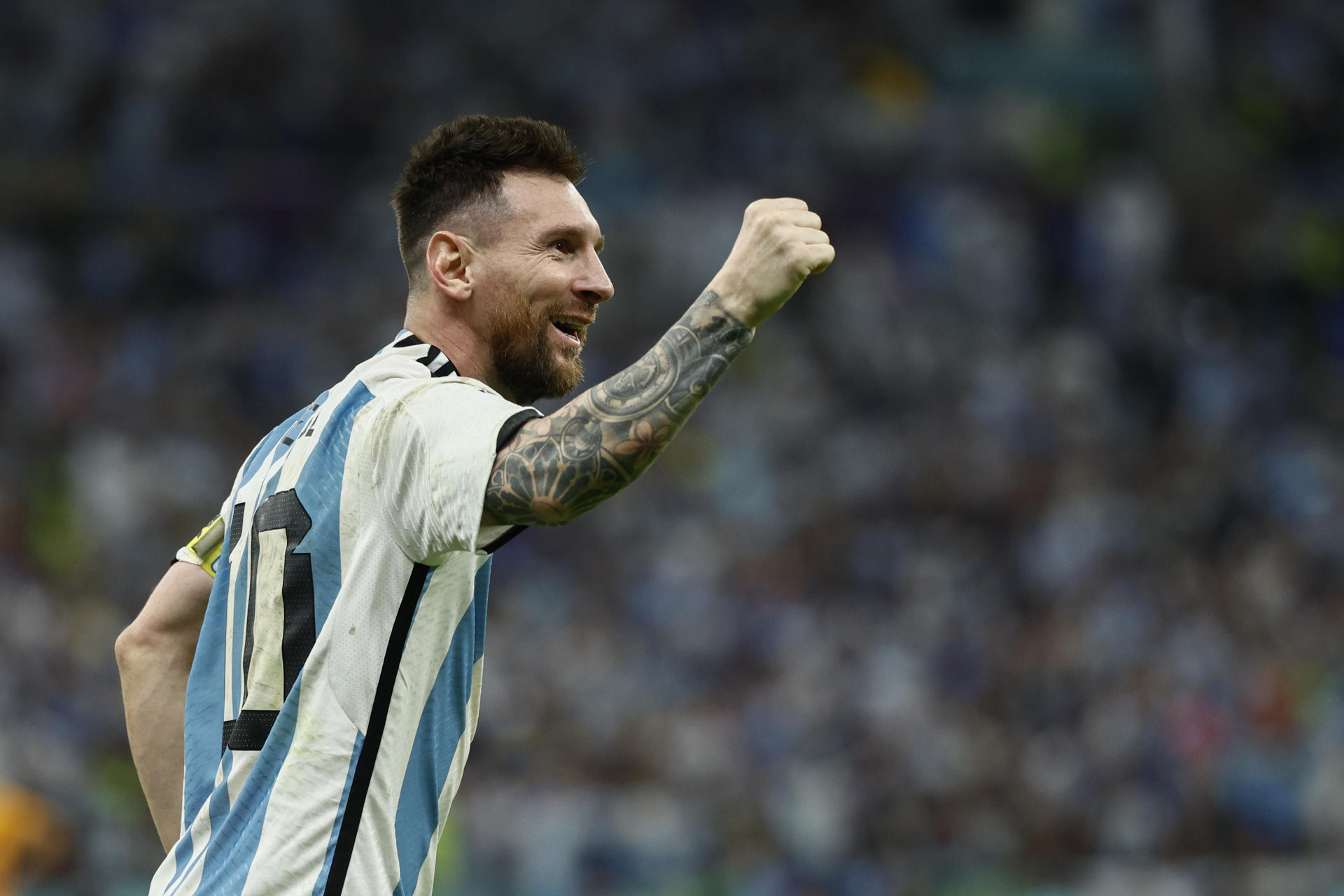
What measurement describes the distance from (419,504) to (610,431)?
0.33 m

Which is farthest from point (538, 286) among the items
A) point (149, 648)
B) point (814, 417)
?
point (814, 417)

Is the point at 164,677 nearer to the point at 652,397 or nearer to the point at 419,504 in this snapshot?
the point at 419,504

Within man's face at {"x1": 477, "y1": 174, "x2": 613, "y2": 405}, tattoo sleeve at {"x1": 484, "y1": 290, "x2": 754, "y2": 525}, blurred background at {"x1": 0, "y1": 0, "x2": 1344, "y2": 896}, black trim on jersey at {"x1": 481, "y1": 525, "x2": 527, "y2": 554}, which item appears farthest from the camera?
blurred background at {"x1": 0, "y1": 0, "x2": 1344, "y2": 896}

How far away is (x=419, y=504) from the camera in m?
2.52

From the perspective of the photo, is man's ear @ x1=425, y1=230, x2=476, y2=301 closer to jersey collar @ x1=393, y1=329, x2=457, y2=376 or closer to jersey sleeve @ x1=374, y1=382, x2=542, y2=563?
jersey collar @ x1=393, y1=329, x2=457, y2=376

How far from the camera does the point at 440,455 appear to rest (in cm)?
250

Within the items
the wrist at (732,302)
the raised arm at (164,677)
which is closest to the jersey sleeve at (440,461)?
the wrist at (732,302)

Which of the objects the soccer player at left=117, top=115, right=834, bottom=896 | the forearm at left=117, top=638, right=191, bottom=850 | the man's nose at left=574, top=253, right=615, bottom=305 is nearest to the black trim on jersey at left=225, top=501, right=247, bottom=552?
the soccer player at left=117, top=115, right=834, bottom=896

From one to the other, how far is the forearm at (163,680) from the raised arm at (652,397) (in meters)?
1.08

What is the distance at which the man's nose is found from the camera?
9.86 ft

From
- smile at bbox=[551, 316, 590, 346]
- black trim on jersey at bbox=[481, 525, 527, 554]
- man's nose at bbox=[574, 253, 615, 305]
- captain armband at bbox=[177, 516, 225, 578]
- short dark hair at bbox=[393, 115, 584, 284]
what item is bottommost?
black trim on jersey at bbox=[481, 525, 527, 554]

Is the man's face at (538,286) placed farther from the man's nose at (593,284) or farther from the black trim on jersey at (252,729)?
the black trim on jersey at (252,729)

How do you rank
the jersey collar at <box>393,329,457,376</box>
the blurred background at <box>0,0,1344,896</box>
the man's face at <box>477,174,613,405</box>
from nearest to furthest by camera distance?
the jersey collar at <box>393,329,457,376</box> → the man's face at <box>477,174,613,405</box> → the blurred background at <box>0,0,1344,896</box>

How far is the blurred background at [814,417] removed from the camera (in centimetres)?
1039
